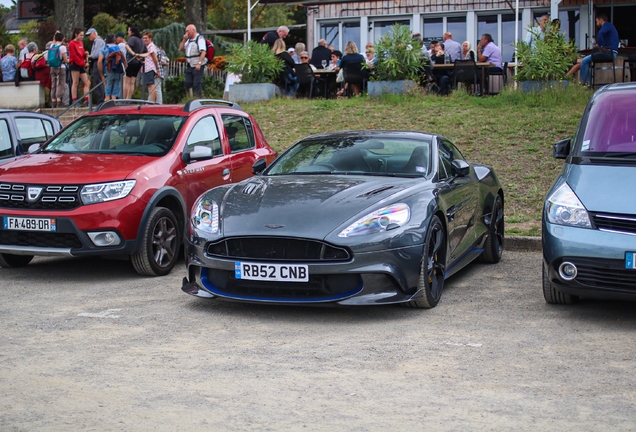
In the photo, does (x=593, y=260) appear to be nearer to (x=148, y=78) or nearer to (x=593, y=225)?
(x=593, y=225)

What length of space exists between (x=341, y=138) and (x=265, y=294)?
2.28 metres

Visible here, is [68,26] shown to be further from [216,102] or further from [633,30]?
[216,102]

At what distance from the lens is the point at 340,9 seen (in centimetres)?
2903

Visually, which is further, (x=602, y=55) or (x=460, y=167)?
(x=602, y=55)

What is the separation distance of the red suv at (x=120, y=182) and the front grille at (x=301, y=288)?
6.13 feet

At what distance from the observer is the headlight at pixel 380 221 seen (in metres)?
6.44

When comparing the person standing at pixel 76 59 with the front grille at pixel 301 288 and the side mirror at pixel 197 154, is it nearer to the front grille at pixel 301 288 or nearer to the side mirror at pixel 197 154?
the side mirror at pixel 197 154

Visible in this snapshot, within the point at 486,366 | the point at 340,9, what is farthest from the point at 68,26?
the point at 486,366

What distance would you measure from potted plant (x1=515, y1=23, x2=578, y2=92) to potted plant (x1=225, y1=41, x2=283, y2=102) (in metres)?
5.68

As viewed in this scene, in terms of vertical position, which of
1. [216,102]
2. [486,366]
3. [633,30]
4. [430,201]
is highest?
[633,30]

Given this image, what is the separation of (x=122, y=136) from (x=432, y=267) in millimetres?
4021

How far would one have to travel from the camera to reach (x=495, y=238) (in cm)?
930

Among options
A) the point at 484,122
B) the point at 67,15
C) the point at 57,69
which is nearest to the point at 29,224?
the point at 484,122

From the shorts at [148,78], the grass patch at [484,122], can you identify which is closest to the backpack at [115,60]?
the shorts at [148,78]
